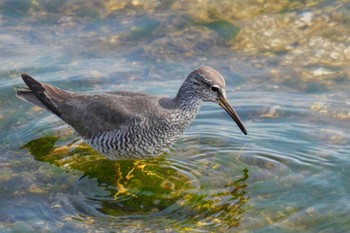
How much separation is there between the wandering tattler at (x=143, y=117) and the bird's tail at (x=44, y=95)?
0.41 m

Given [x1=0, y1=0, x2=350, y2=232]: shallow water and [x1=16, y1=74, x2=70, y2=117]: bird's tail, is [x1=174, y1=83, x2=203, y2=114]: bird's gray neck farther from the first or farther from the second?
[x1=16, y1=74, x2=70, y2=117]: bird's tail

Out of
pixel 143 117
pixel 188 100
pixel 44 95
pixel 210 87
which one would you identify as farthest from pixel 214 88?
pixel 44 95

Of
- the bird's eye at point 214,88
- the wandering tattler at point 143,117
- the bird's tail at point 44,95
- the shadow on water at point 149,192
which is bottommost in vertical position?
the shadow on water at point 149,192

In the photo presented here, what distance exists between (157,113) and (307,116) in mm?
2160

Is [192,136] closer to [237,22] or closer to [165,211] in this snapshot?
[165,211]

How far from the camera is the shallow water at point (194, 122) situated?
6.98 metres

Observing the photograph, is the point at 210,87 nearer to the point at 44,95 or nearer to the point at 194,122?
the point at 194,122

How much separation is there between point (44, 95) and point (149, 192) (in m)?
2.05

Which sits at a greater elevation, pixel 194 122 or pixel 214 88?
pixel 214 88

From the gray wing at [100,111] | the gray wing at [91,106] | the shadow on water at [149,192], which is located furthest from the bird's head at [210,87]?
the shadow on water at [149,192]

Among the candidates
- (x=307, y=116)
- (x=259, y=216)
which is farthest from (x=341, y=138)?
(x=259, y=216)

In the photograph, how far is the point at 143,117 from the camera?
7.77 metres

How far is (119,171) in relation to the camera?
8109mm

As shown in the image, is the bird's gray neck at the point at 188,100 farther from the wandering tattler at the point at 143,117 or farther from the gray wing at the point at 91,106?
the gray wing at the point at 91,106
